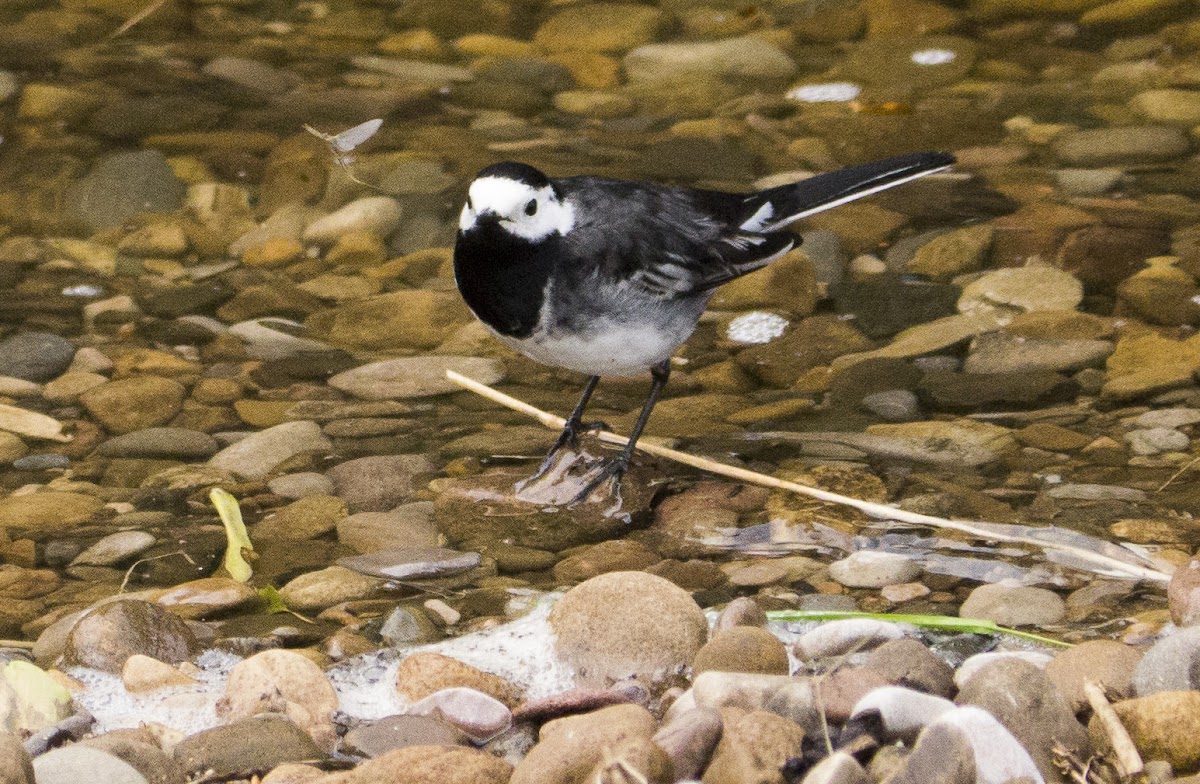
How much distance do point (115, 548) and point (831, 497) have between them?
2.20 m

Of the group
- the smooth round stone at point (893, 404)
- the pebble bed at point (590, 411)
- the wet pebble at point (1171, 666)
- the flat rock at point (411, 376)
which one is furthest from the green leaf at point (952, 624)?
the flat rock at point (411, 376)

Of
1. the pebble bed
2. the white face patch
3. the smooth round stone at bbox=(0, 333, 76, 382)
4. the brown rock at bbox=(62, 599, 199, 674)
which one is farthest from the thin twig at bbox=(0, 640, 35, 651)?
the smooth round stone at bbox=(0, 333, 76, 382)

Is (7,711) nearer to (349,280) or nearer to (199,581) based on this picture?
(199,581)

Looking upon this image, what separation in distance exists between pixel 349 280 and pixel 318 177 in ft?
3.78

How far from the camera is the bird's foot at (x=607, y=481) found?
464cm

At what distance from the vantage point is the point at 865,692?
9.05 feet

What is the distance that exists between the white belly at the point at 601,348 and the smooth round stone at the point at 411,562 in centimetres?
65

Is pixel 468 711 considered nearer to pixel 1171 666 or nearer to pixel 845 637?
pixel 845 637

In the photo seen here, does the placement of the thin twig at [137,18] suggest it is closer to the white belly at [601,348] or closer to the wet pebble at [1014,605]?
the white belly at [601,348]

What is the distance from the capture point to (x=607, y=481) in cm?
470

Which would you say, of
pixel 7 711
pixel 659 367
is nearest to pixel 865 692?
pixel 7 711

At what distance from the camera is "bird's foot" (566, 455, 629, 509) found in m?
4.64

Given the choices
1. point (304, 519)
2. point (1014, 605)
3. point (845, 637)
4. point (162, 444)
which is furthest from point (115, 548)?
point (1014, 605)

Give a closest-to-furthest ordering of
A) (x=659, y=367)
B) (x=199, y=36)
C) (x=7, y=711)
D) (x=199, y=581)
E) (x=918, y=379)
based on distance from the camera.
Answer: (x=7, y=711) → (x=199, y=581) → (x=659, y=367) → (x=918, y=379) → (x=199, y=36)
